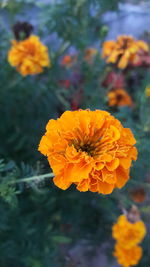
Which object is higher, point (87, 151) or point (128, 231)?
point (87, 151)

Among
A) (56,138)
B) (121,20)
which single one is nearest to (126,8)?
→ (121,20)

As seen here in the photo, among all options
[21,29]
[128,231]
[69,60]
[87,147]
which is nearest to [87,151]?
[87,147]

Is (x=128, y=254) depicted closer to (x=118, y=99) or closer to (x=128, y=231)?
(x=128, y=231)

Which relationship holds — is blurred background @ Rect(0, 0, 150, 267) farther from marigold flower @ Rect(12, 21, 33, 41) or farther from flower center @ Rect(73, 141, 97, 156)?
flower center @ Rect(73, 141, 97, 156)

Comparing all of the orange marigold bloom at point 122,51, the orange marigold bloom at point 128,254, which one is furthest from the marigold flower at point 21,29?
the orange marigold bloom at point 128,254

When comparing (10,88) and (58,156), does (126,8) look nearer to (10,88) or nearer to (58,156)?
(10,88)

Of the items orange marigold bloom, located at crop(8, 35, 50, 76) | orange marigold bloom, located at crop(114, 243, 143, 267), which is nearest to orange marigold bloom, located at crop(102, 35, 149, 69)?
orange marigold bloom, located at crop(8, 35, 50, 76)

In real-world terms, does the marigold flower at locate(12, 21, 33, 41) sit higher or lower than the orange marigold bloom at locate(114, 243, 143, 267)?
higher


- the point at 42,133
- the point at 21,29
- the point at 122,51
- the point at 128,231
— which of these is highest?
the point at 21,29
